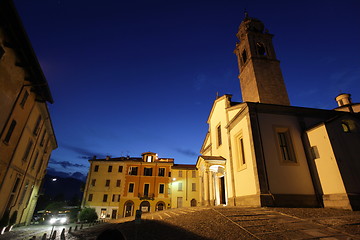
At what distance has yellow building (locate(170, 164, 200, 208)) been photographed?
33188mm

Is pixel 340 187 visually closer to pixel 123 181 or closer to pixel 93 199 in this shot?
pixel 123 181

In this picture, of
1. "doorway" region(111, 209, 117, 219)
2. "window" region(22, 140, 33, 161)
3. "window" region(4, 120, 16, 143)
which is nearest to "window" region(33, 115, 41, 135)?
"window" region(22, 140, 33, 161)

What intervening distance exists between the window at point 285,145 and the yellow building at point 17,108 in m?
16.1

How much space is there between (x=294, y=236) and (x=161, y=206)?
101 ft

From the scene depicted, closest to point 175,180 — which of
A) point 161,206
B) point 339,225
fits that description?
point 161,206

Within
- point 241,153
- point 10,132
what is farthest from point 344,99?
point 10,132

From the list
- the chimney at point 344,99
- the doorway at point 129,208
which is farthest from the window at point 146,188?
the chimney at point 344,99

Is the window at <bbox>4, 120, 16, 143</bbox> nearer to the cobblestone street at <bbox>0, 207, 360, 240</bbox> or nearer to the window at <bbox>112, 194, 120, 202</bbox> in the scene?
the cobblestone street at <bbox>0, 207, 360, 240</bbox>

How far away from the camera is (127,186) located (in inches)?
1310

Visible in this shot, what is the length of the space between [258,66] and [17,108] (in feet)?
72.2

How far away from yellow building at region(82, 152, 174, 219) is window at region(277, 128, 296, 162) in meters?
25.8

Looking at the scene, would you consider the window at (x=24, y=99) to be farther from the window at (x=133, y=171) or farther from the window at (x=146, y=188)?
the window at (x=146, y=188)

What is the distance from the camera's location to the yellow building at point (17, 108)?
8.77 m

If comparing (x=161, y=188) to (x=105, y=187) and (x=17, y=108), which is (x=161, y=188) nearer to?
(x=105, y=187)
